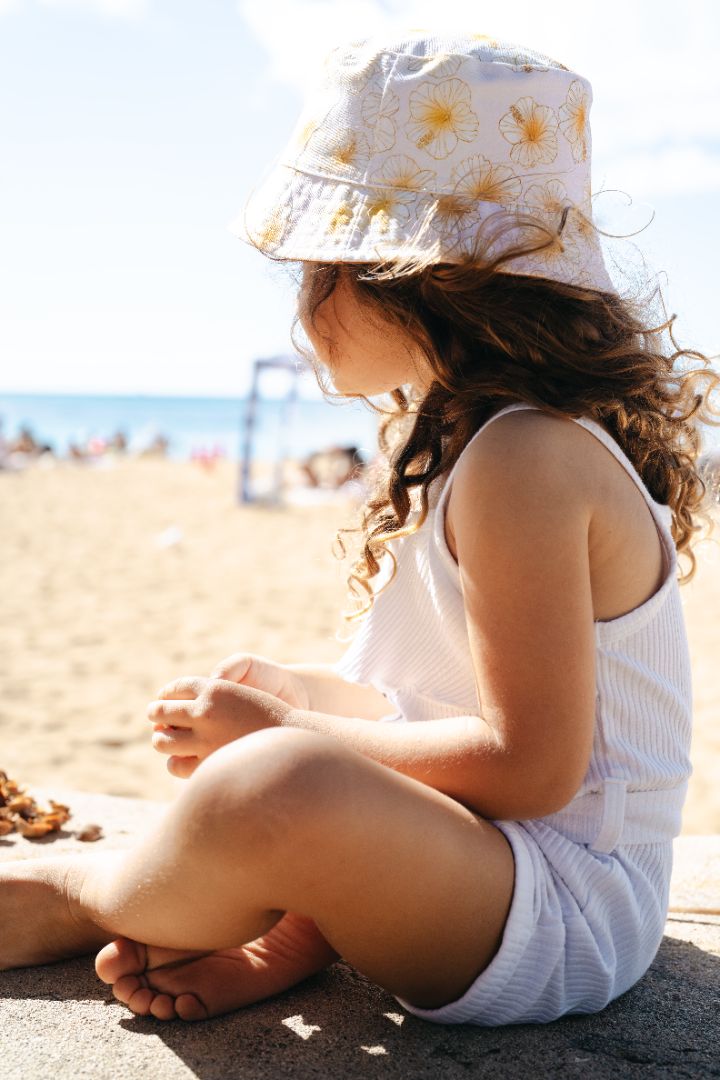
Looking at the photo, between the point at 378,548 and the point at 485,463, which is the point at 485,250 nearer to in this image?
the point at 485,463

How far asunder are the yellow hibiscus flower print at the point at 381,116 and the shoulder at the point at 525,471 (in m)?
0.44

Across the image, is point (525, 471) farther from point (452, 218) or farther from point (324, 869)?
point (324, 869)

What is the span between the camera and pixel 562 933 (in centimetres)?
132

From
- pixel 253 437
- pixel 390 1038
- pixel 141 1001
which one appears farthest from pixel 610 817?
pixel 253 437

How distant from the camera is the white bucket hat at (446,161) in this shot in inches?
56.0

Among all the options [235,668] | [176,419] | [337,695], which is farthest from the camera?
[176,419]

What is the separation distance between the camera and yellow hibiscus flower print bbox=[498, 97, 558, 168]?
4.76 ft

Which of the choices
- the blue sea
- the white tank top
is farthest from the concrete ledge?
the blue sea

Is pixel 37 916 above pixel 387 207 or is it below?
below

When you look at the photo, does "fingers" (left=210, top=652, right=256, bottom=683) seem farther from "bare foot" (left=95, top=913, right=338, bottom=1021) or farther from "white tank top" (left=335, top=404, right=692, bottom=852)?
"bare foot" (left=95, top=913, right=338, bottom=1021)

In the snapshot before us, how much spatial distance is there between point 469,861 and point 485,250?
31.1 inches

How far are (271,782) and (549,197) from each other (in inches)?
35.1

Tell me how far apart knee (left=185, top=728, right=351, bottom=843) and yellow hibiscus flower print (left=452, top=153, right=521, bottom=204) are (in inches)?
30.4

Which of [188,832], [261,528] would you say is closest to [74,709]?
[188,832]
